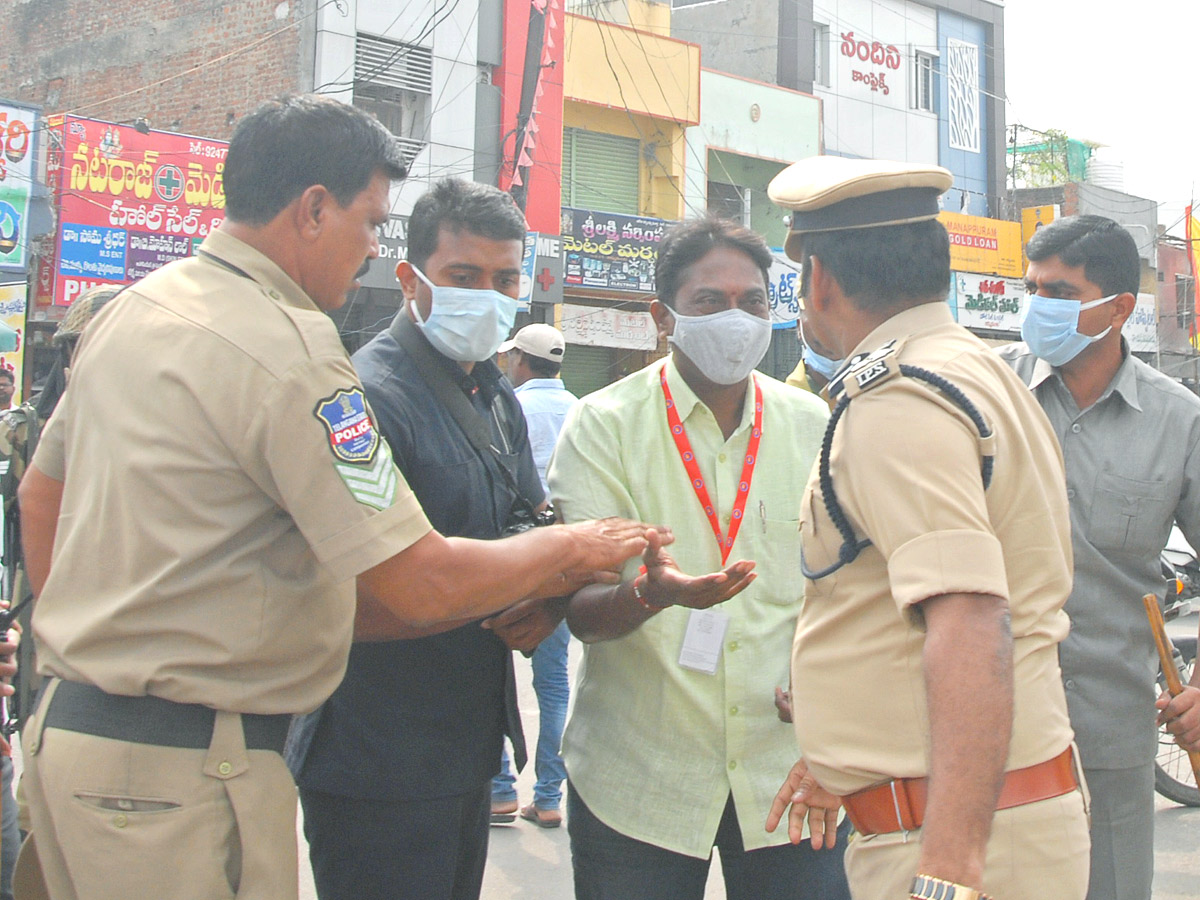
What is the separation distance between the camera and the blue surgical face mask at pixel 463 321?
9.41ft

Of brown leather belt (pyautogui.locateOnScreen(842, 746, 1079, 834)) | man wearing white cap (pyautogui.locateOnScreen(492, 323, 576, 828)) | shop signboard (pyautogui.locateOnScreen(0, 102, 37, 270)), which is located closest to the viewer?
brown leather belt (pyautogui.locateOnScreen(842, 746, 1079, 834))

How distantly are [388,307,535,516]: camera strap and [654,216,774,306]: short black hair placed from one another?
60 centimetres

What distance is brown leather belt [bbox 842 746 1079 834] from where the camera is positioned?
1819 millimetres

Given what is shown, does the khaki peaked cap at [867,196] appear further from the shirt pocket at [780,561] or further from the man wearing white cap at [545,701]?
the man wearing white cap at [545,701]

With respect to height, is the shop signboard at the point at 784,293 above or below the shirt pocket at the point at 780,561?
above

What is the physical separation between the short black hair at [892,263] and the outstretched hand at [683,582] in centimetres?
56

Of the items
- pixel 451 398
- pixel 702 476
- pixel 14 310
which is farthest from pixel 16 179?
pixel 702 476

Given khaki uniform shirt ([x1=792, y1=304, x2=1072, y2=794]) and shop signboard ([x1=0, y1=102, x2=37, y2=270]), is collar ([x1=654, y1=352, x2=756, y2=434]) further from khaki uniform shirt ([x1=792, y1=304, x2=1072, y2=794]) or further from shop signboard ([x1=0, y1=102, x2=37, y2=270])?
shop signboard ([x1=0, y1=102, x2=37, y2=270])

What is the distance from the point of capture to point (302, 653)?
2.05 m

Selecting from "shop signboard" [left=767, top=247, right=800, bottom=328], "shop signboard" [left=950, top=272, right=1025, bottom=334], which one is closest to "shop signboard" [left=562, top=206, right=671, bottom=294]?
"shop signboard" [left=767, top=247, right=800, bottom=328]

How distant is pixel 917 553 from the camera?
1707mm

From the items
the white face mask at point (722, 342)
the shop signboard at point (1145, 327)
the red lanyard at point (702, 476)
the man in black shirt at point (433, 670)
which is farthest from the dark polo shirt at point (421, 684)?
the shop signboard at point (1145, 327)

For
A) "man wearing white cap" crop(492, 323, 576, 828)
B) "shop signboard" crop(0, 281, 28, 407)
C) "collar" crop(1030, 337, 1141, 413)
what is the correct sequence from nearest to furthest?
"collar" crop(1030, 337, 1141, 413) → "man wearing white cap" crop(492, 323, 576, 828) → "shop signboard" crop(0, 281, 28, 407)

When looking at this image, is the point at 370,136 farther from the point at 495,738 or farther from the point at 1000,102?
the point at 1000,102
